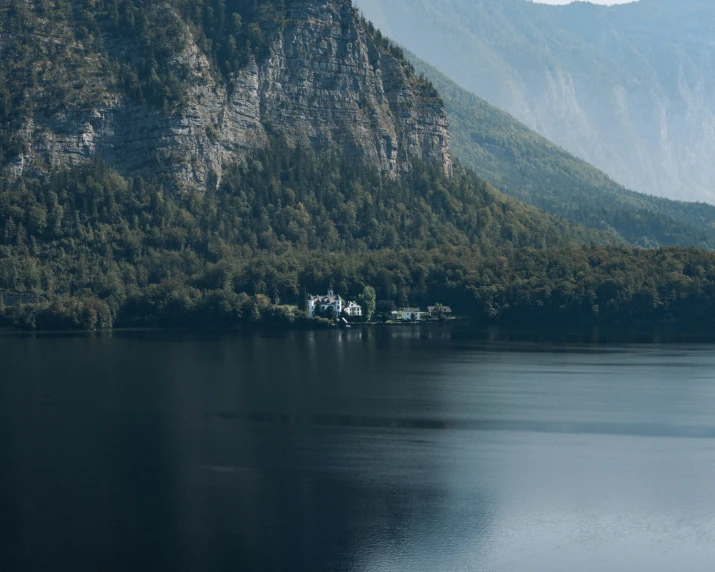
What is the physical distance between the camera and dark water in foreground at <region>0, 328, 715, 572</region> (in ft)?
179

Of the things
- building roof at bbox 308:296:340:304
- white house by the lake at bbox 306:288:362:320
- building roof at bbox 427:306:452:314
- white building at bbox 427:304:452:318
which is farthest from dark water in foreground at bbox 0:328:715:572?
building roof at bbox 427:306:452:314

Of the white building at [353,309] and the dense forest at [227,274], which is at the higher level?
the dense forest at [227,274]

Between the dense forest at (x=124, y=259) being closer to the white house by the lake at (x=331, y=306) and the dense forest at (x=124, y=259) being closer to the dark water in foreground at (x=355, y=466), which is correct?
the white house by the lake at (x=331, y=306)

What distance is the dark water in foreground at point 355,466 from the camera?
54500 mm

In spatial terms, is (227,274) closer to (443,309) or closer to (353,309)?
(353,309)

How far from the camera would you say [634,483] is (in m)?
65.7

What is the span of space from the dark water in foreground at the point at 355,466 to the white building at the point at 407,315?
61811 millimetres

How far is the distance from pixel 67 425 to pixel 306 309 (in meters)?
94.0

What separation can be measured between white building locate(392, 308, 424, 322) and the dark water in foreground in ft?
203

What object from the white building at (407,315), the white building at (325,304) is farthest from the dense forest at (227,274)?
the white building at (325,304)

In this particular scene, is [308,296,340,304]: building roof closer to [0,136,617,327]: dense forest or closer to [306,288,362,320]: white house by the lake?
[306,288,362,320]: white house by the lake

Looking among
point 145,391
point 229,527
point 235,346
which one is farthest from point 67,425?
point 235,346

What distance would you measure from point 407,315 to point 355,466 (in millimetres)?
109743

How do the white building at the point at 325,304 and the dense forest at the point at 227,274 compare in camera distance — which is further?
the white building at the point at 325,304
